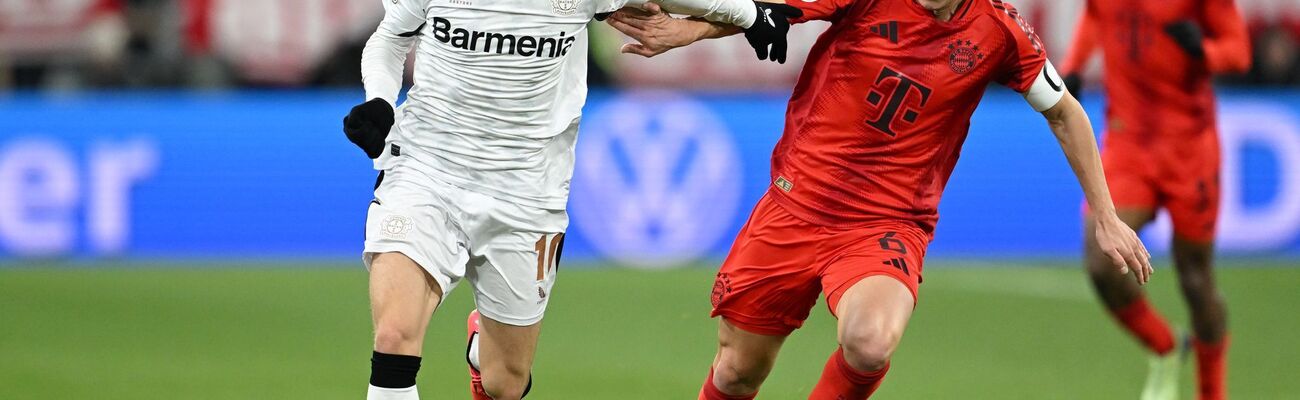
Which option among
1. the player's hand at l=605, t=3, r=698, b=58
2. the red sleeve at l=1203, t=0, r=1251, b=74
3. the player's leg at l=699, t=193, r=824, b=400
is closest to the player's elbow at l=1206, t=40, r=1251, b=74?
the red sleeve at l=1203, t=0, r=1251, b=74

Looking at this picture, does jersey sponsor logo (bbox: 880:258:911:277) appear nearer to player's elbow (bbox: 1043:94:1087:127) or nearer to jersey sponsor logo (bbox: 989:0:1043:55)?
player's elbow (bbox: 1043:94:1087:127)

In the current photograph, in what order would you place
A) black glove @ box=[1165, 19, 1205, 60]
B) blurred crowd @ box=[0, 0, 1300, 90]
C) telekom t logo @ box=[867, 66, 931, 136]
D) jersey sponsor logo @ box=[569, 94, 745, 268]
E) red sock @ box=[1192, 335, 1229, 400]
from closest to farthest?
1. telekom t logo @ box=[867, 66, 931, 136]
2. red sock @ box=[1192, 335, 1229, 400]
3. black glove @ box=[1165, 19, 1205, 60]
4. jersey sponsor logo @ box=[569, 94, 745, 268]
5. blurred crowd @ box=[0, 0, 1300, 90]

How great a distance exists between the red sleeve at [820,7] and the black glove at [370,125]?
1449 mm

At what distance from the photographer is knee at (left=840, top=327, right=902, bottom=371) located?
18.4 feet

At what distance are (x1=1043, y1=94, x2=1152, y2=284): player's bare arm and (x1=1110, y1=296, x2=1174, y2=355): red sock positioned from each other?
2078mm

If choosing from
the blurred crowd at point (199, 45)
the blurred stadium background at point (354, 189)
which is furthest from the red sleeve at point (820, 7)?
the blurred crowd at point (199, 45)

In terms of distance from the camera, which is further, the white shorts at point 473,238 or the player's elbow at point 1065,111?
the player's elbow at point 1065,111

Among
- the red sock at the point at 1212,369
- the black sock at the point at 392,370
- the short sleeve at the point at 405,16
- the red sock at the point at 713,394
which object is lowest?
the red sock at the point at 1212,369

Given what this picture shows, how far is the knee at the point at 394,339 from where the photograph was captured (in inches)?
211

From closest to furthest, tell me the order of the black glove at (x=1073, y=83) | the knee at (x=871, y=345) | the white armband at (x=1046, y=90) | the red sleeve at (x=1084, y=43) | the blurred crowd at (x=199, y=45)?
the knee at (x=871, y=345), the white armband at (x=1046, y=90), the black glove at (x=1073, y=83), the red sleeve at (x=1084, y=43), the blurred crowd at (x=199, y=45)

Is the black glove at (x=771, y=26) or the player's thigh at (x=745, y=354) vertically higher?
the black glove at (x=771, y=26)

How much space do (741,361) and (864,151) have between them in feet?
2.80

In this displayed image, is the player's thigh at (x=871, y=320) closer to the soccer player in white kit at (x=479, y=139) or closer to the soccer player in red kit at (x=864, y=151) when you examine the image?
the soccer player in red kit at (x=864, y=151)

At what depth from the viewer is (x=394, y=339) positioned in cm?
538
